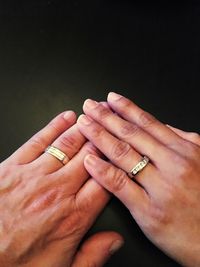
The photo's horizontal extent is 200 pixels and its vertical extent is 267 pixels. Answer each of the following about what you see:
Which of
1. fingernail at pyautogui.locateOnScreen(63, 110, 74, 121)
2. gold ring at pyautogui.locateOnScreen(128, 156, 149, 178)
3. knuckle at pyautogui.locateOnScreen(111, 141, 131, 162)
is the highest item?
fingernail at pyautogui.locateOnScreen(63, 110, 74, 121)

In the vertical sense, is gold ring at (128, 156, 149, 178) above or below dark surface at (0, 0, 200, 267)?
below

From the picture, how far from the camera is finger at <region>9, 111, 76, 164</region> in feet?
2.61

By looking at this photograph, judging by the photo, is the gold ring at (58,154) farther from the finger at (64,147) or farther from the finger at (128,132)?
the finger at (128,132)

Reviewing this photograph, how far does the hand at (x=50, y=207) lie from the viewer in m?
0.67

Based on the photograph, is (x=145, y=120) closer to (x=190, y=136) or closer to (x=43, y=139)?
(x=190, y=136)

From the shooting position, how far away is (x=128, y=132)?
2.52ft

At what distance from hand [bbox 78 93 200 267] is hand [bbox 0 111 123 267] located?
38mm

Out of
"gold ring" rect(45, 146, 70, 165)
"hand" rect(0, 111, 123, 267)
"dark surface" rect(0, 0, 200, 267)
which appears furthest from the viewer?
"dark surface" rect(0, 0, 200, 267)

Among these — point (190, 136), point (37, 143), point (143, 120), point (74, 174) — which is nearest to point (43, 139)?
point (37, 143)

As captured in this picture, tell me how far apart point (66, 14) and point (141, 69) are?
Result: 0.29 m

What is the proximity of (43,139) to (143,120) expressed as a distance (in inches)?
9.1

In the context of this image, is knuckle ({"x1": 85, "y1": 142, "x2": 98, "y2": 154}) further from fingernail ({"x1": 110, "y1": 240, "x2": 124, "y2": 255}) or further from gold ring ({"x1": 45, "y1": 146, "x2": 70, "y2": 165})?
fingernail ({"x1": 110, "y1": 240, "x2": 124, "y2": 255})

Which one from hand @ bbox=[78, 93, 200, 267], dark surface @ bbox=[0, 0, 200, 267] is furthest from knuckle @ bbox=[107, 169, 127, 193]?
dark surface @ bbox=[0, 0, 200, 267]

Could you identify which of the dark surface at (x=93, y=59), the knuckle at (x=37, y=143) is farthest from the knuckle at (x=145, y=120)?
the knuckle at (x=37, y=143)
